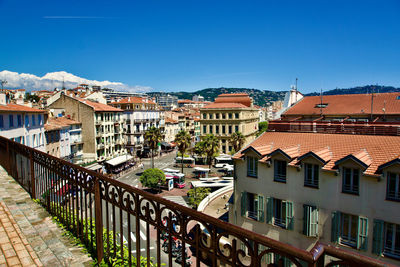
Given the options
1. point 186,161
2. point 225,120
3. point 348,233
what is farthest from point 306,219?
point 225,120

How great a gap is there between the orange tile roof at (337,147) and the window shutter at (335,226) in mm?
2570

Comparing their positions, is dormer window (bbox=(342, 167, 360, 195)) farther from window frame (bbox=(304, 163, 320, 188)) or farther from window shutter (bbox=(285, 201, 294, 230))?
window shutter (bbox=(285, 201, 294, 230))

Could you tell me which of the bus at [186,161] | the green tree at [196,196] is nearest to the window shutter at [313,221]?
the green tree at [196,196]

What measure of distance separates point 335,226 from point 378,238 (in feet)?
6.65

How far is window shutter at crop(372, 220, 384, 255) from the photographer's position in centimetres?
1388

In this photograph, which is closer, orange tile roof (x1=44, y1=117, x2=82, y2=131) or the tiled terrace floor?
the tiled terrace floor

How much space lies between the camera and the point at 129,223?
4.71 meters

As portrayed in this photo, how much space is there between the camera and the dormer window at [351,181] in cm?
1474

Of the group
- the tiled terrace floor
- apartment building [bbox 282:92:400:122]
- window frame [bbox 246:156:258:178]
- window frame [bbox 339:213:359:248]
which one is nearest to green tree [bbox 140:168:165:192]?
apartment building [bbox 282:92:400:122]

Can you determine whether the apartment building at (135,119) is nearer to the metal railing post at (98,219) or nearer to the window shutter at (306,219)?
the window shutter at (306,219)

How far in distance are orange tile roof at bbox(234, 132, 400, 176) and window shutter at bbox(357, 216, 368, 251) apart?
2.61 meters

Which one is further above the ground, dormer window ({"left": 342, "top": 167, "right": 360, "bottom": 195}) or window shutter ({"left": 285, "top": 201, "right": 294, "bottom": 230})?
dormer window ({"left": 342, "top": 167, "right": 360, "bottom": 195})

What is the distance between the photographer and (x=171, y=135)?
93.2 meters

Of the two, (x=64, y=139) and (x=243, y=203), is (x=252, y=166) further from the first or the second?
(x=64, y=139)
